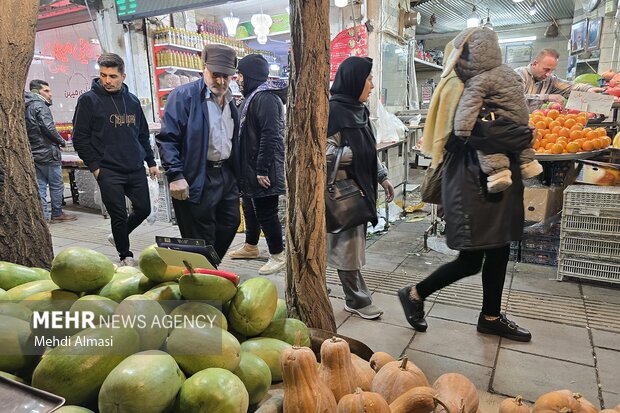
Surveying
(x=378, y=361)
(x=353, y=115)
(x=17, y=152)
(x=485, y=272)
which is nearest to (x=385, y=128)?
(x=353, y=115)

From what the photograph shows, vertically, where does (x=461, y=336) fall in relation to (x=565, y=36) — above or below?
below

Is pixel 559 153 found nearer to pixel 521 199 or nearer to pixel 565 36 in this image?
pixel 521 199

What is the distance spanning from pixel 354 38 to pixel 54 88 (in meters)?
6.86

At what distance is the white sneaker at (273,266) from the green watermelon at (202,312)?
2.85 m

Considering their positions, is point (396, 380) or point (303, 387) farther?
point (396, 380)

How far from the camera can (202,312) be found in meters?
1.24

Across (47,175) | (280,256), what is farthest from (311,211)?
(47,175)

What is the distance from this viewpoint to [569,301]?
132 inches

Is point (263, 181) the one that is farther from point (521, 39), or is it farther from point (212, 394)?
point (521, 39)

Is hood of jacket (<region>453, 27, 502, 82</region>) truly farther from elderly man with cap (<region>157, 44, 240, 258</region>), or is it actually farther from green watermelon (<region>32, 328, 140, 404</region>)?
green watermelon (<region>32, 328, 140, 404</region>)

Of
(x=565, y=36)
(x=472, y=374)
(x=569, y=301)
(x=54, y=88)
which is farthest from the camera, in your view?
(x=565, y=36)

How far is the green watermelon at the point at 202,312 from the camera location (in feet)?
4.03

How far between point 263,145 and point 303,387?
2.92 meters

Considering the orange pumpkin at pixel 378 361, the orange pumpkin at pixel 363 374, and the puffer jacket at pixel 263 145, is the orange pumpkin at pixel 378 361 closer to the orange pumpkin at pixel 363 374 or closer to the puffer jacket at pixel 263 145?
the orange pumpkin at pixel 363 374
